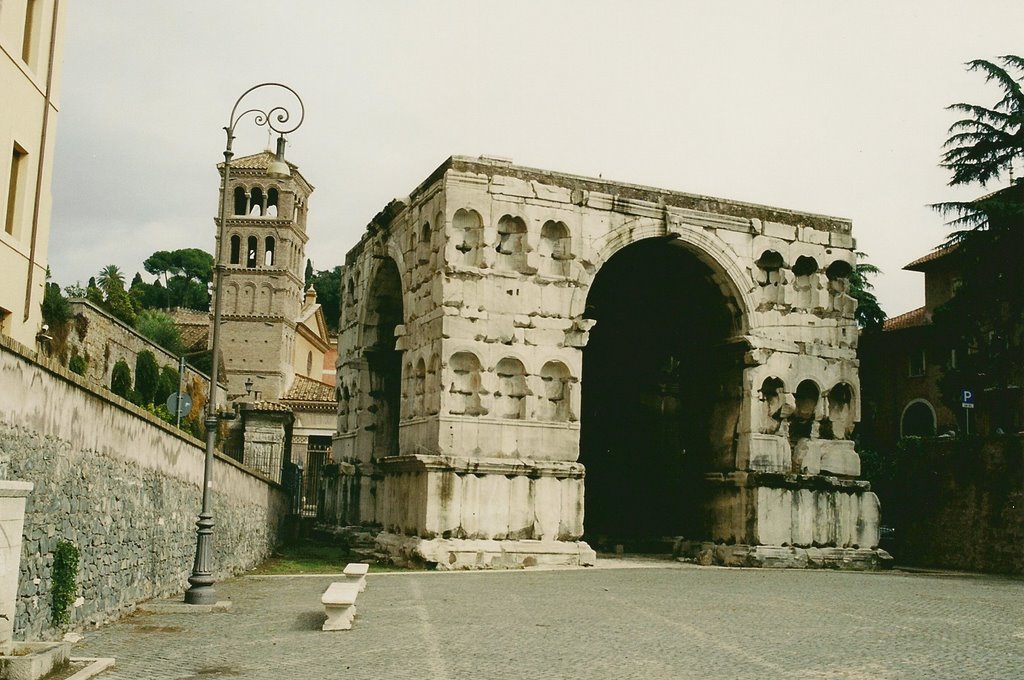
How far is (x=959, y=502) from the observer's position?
21.8 meters

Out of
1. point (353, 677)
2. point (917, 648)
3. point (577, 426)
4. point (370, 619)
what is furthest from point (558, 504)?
point (353, 677)

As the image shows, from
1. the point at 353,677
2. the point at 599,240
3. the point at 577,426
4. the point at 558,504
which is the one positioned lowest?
the point at 353,677

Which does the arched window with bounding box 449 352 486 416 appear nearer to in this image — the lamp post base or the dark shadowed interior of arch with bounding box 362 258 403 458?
the dark shadowed interior of arch with bounding box 362 258 403 458

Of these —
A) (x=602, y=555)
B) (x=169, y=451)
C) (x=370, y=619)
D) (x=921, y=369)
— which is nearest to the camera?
(x=370, y=619)

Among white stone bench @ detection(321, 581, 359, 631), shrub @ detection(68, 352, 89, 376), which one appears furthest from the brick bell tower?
white stone bench @ detection(321, 581, 359, 631)

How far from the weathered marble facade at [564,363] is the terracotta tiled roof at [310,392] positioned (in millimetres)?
19554

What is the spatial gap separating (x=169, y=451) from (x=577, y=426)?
27.5 ft

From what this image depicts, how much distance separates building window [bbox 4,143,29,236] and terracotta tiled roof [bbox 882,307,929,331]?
108 ft

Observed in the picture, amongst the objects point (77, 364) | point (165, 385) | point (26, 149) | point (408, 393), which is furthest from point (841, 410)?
point (165, 385)

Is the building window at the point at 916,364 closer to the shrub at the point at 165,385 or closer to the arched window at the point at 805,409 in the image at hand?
the arched window at the point at 805,409

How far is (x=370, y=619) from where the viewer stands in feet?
36.4

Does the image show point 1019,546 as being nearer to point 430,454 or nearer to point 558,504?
point 558,504

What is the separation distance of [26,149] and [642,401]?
1562 cm

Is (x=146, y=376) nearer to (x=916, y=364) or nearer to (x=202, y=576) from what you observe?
(x=202, y=576)
